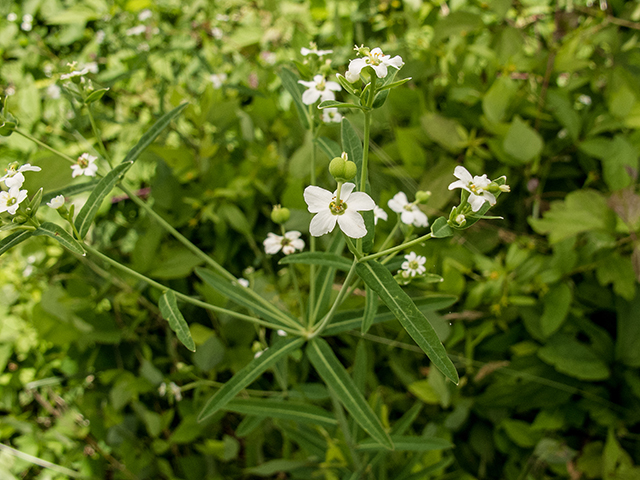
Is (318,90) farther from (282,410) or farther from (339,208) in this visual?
(282,410)

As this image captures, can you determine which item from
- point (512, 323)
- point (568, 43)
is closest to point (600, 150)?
point (568, 43)

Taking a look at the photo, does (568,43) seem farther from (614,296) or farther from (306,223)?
(306,223)

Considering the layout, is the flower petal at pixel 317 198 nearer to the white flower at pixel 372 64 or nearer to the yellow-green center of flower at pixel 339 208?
the yellow-green center of flower at pixel 339 208

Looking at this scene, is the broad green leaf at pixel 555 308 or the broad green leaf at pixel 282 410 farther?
the broad green leaf at pixel 555 308

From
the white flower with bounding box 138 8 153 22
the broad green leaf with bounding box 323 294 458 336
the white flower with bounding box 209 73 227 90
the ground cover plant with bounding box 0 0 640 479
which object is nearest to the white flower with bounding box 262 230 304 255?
the ground cover plant with bounding box 0 0 640 479

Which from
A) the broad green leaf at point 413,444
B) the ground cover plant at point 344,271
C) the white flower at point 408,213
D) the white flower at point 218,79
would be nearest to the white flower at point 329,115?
the ground cover plant at point 344,271

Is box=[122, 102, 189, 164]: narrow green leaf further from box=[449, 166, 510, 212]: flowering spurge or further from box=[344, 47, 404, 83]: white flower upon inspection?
box=[449, 166, 510, 212]: flowering spurge
